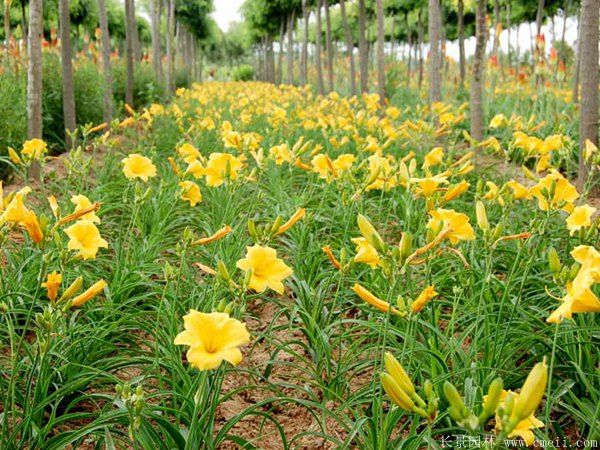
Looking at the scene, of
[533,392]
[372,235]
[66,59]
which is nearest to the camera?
[533,392]

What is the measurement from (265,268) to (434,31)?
632 centimetres

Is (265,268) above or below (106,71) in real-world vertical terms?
below

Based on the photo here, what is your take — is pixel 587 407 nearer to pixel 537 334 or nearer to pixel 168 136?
pixel 537 334

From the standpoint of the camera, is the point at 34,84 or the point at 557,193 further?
the point at 34,84

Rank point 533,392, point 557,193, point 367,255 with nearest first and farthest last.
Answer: point 533,392, point 367,255, point 557,193

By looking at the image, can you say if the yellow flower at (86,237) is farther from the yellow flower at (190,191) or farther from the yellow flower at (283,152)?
the yellow flower at (283,152)

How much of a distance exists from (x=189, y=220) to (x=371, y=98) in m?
3.30

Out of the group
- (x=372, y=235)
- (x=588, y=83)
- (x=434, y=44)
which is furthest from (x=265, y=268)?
(x=434, y=44)

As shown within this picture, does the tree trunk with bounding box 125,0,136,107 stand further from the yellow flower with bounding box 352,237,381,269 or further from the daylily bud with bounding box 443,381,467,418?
the daylily bud with bounding box 443,381,467,418

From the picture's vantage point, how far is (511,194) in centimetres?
257

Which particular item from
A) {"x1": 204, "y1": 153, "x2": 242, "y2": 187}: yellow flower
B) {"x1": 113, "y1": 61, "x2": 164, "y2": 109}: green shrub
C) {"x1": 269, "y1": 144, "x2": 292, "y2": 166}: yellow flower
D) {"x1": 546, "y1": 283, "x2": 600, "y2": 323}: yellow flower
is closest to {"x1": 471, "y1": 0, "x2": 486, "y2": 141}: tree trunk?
{"x1": 269, "y1": 144, "x2": 292, "y2": 166}: yellow flower

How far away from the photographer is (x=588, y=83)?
158 inches

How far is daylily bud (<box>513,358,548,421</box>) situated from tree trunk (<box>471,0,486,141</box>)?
5170 millimetres

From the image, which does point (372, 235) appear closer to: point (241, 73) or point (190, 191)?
point (190, 191)
